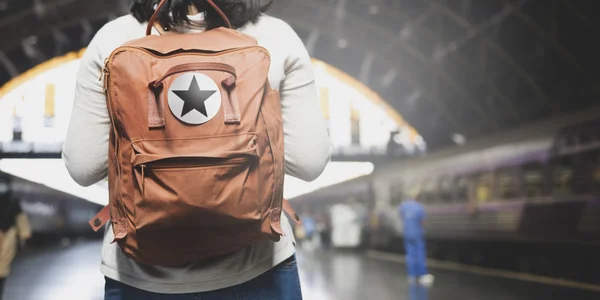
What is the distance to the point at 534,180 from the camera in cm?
1357

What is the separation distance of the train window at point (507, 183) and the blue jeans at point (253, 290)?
13.2 meters

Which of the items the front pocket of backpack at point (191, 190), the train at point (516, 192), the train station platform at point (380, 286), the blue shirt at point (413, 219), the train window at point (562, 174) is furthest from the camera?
the blue shirt at point (413, 219)

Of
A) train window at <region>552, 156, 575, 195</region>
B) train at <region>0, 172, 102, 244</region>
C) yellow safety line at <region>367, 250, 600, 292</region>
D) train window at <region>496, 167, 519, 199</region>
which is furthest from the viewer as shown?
train at <region>0, 172, 102, 244</region>

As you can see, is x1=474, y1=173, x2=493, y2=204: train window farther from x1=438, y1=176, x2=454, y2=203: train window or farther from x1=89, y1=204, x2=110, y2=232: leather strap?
x1=89, y1=204, x2=110, y2=232: leather strap

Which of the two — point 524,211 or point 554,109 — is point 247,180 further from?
point 554,109

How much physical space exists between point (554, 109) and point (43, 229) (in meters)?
19.2

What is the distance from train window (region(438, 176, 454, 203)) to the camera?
18.4 m

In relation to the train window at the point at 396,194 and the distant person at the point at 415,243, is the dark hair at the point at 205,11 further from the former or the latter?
the train window at the point at 396,194

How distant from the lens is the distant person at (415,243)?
12.4 metres

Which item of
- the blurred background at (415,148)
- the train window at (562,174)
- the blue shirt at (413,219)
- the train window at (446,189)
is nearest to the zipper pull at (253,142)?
the blurred background at (415,148)

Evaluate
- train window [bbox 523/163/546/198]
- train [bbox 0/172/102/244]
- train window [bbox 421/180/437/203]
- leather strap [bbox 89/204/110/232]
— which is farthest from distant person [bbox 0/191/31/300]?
train [bbox 0/172/102/244]

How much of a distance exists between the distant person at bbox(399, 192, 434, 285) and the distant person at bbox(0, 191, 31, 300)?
6.99 m

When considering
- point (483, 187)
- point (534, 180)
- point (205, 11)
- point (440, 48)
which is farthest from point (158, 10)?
point (440, 48)

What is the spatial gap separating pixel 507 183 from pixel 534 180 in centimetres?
124
